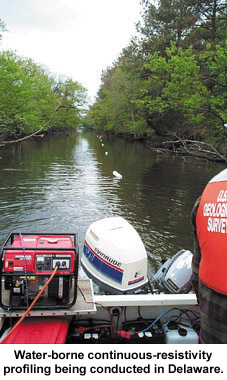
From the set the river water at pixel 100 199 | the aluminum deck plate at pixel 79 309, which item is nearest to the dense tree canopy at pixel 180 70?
the river water at pixel 100 199

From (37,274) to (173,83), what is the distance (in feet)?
51.8

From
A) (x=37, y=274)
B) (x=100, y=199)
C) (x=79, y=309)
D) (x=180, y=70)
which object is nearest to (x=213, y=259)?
(x=79, y=309)

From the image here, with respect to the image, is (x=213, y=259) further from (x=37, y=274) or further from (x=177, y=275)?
(x=177, y=275)

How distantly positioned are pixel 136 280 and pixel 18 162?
17192mm

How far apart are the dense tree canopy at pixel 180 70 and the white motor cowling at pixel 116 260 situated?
9.23m

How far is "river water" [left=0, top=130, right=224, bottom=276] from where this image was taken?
324 inches

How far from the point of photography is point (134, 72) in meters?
33.2

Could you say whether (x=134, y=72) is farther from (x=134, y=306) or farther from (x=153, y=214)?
(x=134, y=306)

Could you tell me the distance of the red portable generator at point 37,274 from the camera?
2432 millimetres

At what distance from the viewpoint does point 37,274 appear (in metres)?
2.45

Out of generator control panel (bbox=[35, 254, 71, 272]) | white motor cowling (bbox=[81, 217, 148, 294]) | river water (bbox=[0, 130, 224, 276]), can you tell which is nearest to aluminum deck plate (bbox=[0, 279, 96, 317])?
generator control panel (bbox=[35, 254, 71, 272])

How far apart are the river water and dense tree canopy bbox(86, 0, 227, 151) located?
9.52ft

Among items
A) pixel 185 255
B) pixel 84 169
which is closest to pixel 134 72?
pixel 84 169

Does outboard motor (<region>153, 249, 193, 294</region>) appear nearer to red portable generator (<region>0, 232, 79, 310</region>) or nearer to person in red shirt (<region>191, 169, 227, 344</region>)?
red portable generator (<region>0, 232, 79, 310</region>)
